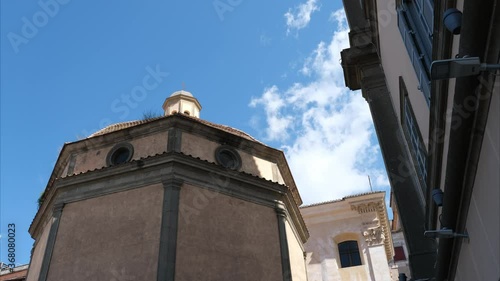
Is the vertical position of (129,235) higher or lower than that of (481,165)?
higher

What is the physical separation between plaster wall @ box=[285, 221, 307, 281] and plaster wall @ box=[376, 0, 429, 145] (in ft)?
21.8

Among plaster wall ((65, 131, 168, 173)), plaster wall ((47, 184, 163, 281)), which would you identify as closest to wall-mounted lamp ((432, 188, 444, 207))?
plaster wall ((47, 184, 163, 281))

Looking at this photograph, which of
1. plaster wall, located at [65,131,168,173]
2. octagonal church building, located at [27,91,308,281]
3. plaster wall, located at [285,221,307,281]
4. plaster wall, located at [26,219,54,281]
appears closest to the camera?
octagonal church building, located at [27,91,308,281]

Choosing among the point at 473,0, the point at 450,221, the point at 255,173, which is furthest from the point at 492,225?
the point at 255,173

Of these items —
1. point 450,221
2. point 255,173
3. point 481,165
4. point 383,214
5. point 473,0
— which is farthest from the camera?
point 383,214

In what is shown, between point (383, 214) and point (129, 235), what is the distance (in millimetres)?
15769

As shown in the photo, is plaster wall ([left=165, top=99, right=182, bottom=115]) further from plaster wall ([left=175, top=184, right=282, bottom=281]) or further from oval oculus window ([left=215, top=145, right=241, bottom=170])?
plaster wall ([left=175, top=184, right=282, bottom=281])

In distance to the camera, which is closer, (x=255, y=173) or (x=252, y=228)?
(x=252, y=228)

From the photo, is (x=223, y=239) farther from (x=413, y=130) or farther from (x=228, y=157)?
(x=413, y=130)

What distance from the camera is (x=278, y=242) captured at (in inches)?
529

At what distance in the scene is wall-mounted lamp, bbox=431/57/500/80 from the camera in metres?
3.10

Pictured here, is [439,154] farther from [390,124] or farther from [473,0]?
[390,124]

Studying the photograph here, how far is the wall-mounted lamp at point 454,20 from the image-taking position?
3604mm

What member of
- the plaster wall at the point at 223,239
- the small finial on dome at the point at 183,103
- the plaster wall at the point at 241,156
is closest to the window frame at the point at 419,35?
the plaster wall at the point at 223,239
